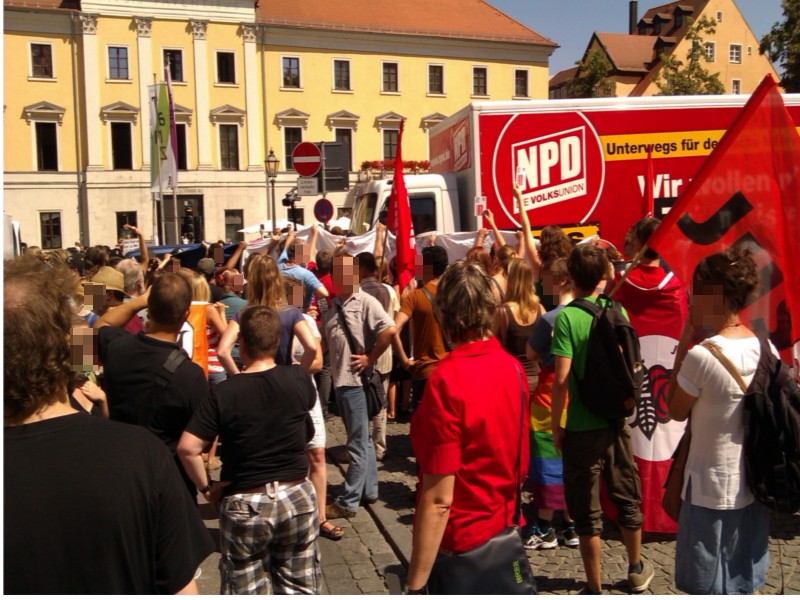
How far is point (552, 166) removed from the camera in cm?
973

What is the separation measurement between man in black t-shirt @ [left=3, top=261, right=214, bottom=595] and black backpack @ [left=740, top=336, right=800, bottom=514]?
2.36 meters

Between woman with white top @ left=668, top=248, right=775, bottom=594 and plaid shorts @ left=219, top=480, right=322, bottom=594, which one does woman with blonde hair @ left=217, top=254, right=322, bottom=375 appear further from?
woman with white top @ left=668, top=248, right=775, bottom=594

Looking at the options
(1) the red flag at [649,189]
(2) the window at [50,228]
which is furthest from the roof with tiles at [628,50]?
(1) the red flag at [649,189]

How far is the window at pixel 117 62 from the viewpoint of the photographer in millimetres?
44188

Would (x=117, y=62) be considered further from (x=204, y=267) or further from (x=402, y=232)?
(x=402, y=232)

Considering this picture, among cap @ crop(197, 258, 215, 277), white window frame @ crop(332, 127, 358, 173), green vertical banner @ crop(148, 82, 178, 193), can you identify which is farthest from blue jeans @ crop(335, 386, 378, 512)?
white window frame @ crop(332, 127, 358, 173)

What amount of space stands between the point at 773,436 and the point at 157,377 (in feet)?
9.09

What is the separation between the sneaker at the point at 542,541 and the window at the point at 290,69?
45484mm

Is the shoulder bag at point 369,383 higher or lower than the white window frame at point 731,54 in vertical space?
lower

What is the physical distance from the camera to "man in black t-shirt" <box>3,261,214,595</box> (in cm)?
178

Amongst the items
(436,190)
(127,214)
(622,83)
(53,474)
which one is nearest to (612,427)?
(53,474)

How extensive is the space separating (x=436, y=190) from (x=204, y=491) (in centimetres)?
770

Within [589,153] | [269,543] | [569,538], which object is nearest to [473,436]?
[269,543]

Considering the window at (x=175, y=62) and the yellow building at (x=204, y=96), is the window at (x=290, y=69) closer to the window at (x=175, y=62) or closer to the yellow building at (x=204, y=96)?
the yellow building at (x=204, y=96)
